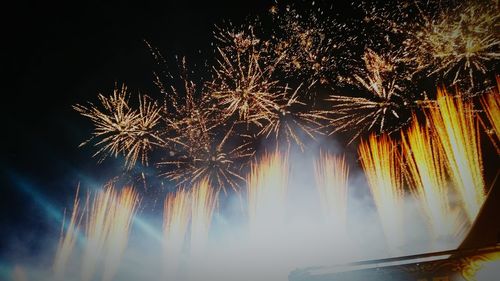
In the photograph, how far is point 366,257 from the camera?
9977 mm

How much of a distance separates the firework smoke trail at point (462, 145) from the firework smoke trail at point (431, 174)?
251 mm

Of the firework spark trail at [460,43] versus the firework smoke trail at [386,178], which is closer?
the firework spark trail at [460,43]

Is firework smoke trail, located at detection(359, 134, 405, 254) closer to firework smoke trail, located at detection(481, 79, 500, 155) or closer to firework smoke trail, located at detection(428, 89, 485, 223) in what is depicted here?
firework smoke trail, located at detection(428, 89, 485, 223)

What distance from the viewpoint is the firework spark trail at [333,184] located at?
922 cm

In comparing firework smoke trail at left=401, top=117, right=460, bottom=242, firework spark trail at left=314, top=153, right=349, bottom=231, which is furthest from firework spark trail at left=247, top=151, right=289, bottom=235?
firework smoke trail at left=401, top=117, right=460, bottom=242

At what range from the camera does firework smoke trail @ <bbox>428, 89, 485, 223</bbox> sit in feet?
25.0

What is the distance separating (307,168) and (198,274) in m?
5.61

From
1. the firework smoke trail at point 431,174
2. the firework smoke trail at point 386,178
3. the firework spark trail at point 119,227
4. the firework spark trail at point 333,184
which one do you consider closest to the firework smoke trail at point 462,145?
the firework smoke trail at point 431,174

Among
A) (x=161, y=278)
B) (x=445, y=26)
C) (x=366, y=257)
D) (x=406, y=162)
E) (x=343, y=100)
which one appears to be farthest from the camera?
(x=161, y=278)

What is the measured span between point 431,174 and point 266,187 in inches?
166

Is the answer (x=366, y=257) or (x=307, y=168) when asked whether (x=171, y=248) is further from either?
(x=366, y=257)

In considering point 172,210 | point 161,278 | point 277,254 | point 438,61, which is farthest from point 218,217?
point 438,61

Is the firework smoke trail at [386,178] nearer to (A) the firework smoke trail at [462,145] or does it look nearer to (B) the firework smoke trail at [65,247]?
(A) the firework smoke trail at [462,145]

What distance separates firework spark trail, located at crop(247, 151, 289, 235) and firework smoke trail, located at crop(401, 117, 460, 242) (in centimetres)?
337
